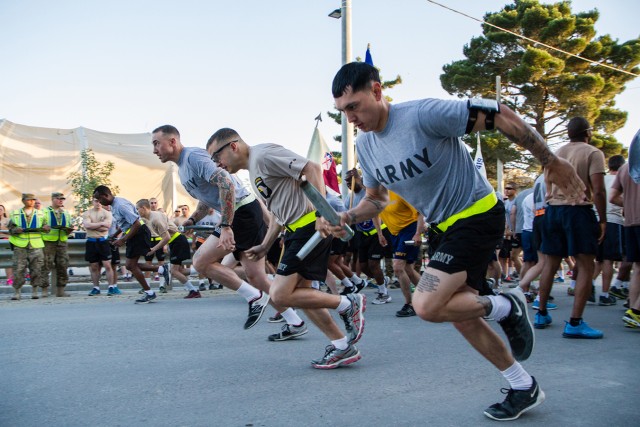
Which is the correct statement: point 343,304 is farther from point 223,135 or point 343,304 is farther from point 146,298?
point 146,298

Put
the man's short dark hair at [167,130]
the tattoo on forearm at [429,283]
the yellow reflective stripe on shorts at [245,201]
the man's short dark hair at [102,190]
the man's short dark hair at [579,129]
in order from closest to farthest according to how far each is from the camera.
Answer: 1. the tattoo on forearm at [429,283]
2. the man's short dark hair at [579,129]
3. the yellow reflective stripe on shorts at [245,201]
4. the man's short dark hair at [167,130]
5. the man's short dark hair at [102,190]

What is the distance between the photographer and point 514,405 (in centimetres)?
323

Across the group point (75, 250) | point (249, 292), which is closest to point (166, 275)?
point (75, 250)

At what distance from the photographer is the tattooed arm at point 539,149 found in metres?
3.05

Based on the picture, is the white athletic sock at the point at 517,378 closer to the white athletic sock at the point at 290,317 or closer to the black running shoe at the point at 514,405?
the black running shoe at the point at 514,405

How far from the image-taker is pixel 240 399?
3676 mm

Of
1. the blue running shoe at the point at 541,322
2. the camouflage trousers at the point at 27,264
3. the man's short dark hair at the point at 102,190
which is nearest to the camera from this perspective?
the blue running shoe at the point at 541,322

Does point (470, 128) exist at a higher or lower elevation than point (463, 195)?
higher

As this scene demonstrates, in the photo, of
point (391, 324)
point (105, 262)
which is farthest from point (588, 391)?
point (105, 262)

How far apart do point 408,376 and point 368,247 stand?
6.46 m

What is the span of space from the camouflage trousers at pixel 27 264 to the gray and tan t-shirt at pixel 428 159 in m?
9.22

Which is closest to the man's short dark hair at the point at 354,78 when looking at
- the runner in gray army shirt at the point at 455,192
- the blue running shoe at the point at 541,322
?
the runner in gray army shirt at the point at 455,192

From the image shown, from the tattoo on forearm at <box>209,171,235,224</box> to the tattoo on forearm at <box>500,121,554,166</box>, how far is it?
321 cm

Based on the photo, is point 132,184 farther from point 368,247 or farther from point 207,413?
point 207,413
